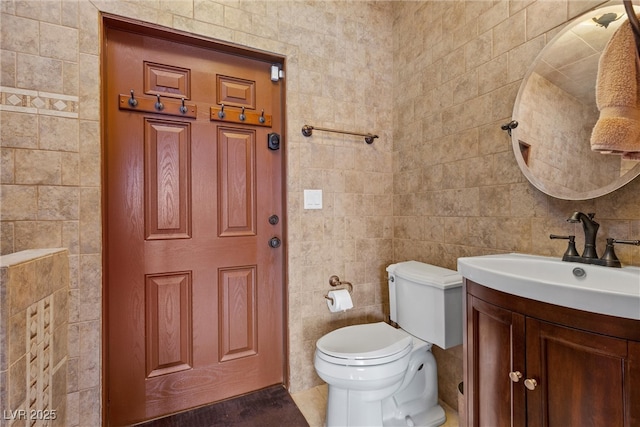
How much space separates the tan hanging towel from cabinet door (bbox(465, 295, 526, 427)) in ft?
2.12

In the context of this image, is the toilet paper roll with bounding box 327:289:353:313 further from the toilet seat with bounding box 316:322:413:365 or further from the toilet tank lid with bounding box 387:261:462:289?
the toilet tank lid with bounding box 387:261:462:289

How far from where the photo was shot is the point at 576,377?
2.29ft

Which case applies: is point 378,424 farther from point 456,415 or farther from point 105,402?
point 105,402

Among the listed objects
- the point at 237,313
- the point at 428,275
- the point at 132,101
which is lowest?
the point at 237,313

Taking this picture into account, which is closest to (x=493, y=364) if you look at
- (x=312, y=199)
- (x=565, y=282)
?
(x=565, y=282)

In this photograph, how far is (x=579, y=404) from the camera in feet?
2.27

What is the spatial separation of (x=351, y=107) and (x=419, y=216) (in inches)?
33.2

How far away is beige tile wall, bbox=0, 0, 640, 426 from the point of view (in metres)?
1.21

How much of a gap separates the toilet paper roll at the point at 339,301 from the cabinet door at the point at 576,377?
1.00 m

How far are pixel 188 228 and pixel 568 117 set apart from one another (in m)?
1.79

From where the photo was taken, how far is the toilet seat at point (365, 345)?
1265mm

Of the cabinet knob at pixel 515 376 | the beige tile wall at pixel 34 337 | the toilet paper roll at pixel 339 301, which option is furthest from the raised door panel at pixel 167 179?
the cabinet knob at pixel 515 376

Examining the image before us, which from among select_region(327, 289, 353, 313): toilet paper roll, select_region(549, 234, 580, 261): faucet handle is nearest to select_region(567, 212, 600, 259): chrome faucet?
select_region(549, 234, 580, 261): faucet handle

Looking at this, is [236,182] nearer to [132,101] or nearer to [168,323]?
[132,101]
